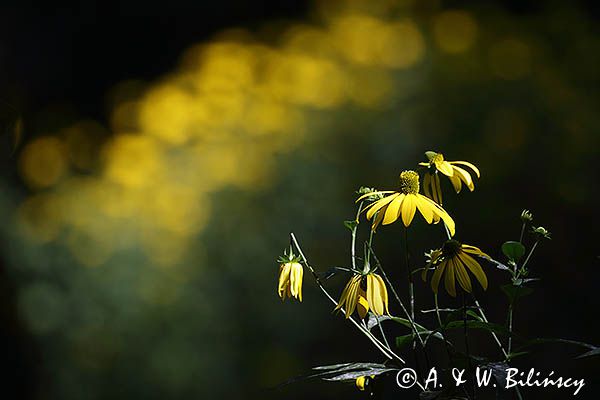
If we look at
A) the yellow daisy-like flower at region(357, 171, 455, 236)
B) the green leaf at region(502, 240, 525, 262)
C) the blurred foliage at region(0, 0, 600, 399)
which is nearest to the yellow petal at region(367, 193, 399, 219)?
the yellow daisy-like flower at region(357, 171, 455, 236)

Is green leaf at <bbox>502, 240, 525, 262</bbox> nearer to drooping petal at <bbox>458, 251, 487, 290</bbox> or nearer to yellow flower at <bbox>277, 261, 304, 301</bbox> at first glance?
drooping petal at <bbox>458, 251, 487, 290</bbox>

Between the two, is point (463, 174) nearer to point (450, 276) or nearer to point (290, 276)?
point (450, 276)

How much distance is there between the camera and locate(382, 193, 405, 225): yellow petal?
2.24 feet

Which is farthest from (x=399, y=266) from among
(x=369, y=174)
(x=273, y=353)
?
(x=273, y=353)

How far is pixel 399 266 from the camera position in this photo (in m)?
1.56

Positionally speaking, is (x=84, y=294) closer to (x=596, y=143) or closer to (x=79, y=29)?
(x=79, y=29)

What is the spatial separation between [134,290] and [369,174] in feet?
1.99

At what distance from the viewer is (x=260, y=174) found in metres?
1.67

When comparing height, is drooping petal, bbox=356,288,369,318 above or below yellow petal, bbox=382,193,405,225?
below

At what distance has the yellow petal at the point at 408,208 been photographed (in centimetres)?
68

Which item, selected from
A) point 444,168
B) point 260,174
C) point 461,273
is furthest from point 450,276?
point 260,174

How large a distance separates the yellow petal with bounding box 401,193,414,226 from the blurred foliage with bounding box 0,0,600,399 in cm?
81

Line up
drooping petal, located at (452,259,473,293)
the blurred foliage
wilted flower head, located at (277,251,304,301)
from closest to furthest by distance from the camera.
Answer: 1. drooping petal, located at (452,259,473,293)
2. wilted flower head, located at (277,251,304,301)
3. the blurred foliage

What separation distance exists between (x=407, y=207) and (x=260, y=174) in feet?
3.28
